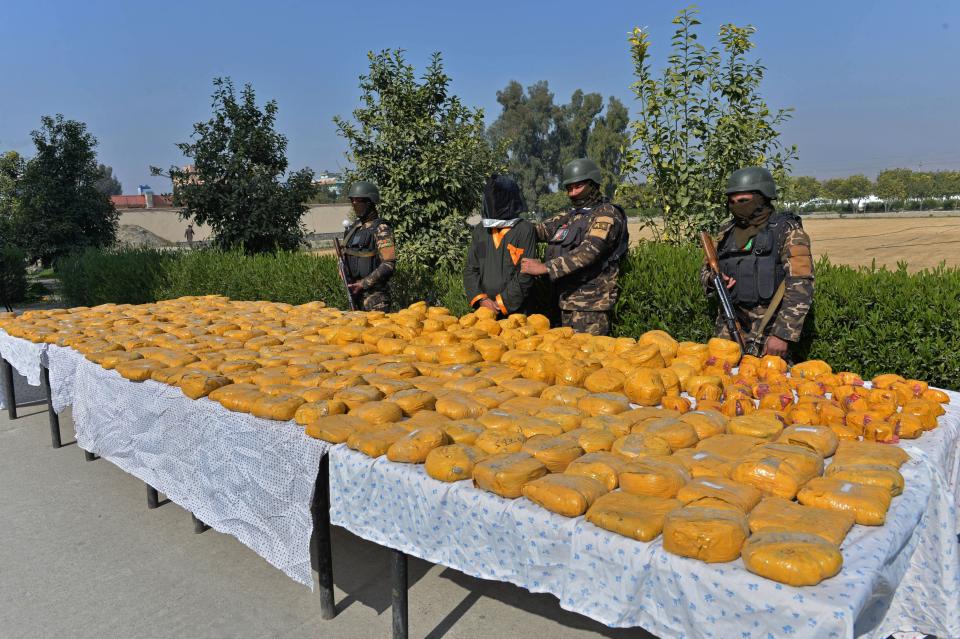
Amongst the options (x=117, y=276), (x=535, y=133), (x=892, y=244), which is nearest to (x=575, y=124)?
(x=535, y=133)

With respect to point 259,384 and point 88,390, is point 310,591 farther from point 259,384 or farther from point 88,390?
point 88,390

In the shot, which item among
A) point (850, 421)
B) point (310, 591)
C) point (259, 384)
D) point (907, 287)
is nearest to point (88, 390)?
point (259, 384)

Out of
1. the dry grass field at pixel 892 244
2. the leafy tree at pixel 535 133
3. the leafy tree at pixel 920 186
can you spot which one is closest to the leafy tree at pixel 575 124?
the leafy tree at pixel 535 133

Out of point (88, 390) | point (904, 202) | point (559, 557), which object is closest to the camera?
point (559, 557)

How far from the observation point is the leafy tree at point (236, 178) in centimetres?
1104

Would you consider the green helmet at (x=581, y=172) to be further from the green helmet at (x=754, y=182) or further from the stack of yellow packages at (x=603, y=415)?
the stack of yellow packages at (x=603, y=415)

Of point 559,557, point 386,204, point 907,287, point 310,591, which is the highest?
point 386,204

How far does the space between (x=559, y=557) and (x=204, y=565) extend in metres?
2.23

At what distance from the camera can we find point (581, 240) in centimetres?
437

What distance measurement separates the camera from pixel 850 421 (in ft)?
6.97

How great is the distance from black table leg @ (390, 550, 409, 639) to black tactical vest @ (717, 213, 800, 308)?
2591 millimetres

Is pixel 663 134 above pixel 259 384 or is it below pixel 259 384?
above

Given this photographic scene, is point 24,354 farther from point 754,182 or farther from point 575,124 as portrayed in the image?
point 575,124

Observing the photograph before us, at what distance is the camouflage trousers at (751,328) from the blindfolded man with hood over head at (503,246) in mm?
1336
